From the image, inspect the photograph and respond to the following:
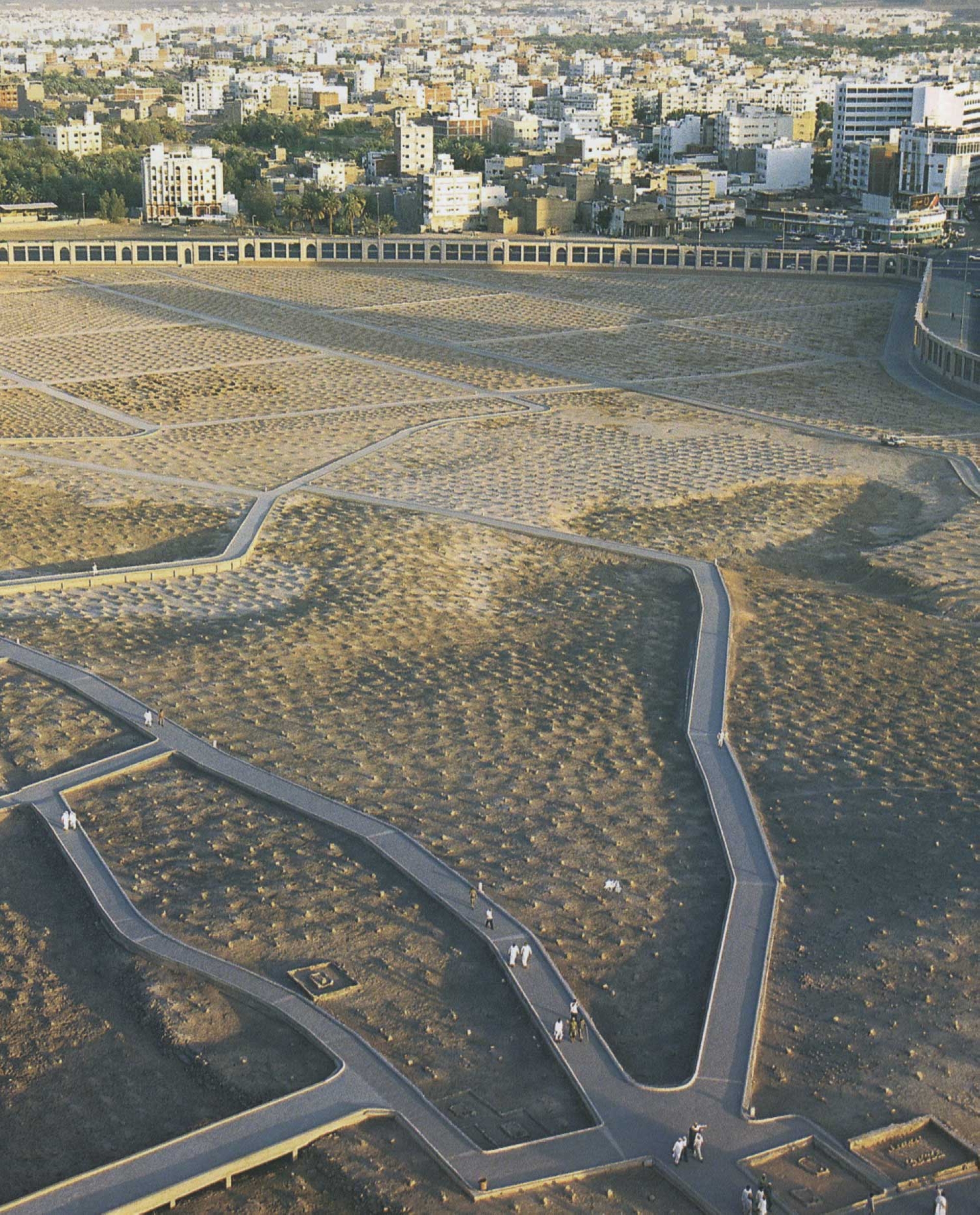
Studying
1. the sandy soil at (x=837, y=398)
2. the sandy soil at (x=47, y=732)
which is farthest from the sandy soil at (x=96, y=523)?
the sandy soil at (x=837, y=398)

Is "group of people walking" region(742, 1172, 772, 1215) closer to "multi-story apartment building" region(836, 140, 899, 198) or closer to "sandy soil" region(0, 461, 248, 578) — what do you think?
"sandy soil" region(0, 461, 248, 578)

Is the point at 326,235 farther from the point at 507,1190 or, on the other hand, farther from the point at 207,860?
the point at 507,1190

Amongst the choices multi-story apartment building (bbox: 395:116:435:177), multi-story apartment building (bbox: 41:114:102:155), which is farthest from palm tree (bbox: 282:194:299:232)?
multi-story apartment building (bbox: 41:114:102:155)

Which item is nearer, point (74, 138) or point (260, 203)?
point (260, 203)

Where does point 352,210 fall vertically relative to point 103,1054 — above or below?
above

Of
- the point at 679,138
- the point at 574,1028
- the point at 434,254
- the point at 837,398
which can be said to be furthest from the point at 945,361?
the point at 679,138

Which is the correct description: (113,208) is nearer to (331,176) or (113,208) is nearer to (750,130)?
(331,176)

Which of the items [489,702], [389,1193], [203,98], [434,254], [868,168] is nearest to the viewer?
[389,1193]
